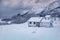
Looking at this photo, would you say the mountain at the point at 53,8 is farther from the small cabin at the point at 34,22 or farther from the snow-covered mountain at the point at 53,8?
the small cabin at the point at 34,22

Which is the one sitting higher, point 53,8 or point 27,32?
point 53,8

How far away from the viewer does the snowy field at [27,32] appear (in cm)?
157

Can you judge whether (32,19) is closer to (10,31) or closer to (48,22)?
(48,22)

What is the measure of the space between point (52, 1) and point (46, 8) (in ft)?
0.35

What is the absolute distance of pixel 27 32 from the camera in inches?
63.3

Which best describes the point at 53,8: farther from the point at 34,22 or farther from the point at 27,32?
the point at 27,32

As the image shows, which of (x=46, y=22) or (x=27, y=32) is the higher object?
(x=46, y=22)

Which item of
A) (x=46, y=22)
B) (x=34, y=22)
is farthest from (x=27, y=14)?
(x=46, y=22)

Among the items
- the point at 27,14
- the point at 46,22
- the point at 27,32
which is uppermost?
the point at 27,14

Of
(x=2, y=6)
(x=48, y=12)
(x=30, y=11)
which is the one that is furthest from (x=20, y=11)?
(x=48, y=12)

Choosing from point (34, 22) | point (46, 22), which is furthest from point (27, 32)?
point (46, 22)

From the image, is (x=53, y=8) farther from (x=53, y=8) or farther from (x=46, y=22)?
(x=46, y=22)

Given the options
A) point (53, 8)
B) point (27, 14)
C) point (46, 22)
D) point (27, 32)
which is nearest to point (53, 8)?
point (53, 8)

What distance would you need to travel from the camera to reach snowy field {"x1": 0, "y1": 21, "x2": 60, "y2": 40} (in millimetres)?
1571
